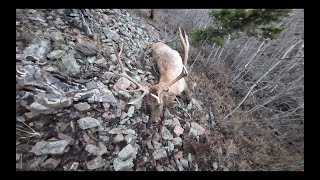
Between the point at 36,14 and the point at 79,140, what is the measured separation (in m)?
1.78

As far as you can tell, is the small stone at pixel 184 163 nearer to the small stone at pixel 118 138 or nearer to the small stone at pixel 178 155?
the small stone at pixel 178 155

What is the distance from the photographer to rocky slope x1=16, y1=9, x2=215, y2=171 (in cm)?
179

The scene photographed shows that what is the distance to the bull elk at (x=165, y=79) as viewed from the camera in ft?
7.34

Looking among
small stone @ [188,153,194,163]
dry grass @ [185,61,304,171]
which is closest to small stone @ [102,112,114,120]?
small stone @ [188,153,194,163]

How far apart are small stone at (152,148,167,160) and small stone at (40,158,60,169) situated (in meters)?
0.94

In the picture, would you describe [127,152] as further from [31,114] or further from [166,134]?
[31,114]

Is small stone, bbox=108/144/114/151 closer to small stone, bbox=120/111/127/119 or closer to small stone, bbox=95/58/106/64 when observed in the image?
small stone, bbox=120/111/127/119

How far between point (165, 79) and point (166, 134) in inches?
33.0

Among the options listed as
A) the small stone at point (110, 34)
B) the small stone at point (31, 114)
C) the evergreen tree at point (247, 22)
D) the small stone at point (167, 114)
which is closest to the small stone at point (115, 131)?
the small stone at point (167, 114)

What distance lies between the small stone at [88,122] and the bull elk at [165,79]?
46 cm

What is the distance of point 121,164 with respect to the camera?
1.88m
